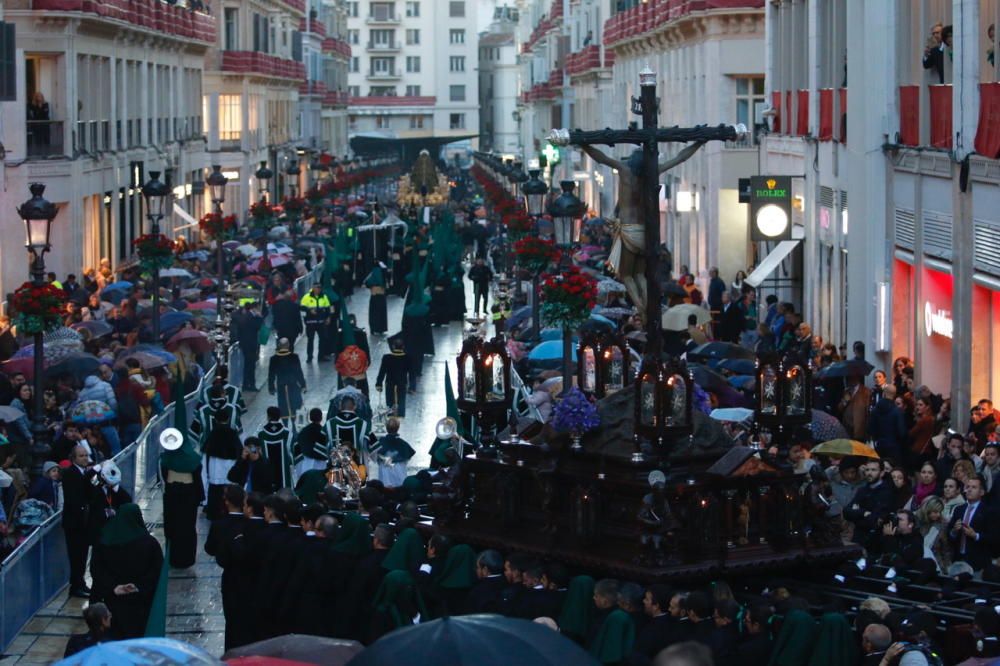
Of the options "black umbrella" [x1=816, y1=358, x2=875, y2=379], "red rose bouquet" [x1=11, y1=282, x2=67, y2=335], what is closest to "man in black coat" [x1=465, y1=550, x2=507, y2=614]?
"red rose bouquet" [x1=11, y1=282, x2=67, y2=335]

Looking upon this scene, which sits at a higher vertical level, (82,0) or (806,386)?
(82,0)

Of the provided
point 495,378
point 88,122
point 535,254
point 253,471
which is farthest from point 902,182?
point 88,122

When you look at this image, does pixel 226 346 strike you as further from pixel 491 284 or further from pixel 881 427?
pixel 491 284

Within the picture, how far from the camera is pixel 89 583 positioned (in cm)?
1892

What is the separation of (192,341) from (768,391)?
14.9 m

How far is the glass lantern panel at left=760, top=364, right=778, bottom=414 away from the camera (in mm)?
15305

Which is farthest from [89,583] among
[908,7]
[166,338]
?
[908,7]

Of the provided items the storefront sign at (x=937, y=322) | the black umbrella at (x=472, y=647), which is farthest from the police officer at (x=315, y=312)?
the black umbrella at (x=472, y=647)

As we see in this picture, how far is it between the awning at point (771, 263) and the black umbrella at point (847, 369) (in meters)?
11.2

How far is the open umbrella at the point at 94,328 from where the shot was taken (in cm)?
2920

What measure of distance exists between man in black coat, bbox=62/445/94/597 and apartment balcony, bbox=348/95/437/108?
131 m

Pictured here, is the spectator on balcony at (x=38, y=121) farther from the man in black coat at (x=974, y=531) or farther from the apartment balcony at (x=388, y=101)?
the apartment balcony at (x=388, y=101)

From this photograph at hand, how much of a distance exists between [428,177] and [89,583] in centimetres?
6151

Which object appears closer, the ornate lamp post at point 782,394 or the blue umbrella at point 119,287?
the ornate lamp post at point 782,394
